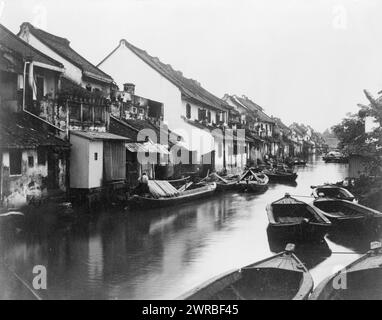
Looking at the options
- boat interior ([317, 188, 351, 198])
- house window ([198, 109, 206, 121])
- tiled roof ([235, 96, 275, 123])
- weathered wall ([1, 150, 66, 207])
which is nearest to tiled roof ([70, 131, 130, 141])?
weathered wall ([1, 150, 66, 207])

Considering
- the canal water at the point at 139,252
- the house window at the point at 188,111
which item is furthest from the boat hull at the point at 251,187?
the canal water at the point at 139,252

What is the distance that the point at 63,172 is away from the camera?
19.8m

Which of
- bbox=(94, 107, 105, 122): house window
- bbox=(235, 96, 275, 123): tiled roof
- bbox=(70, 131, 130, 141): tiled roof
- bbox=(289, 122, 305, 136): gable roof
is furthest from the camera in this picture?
bbox=(289, 122, 305, 136): gable roof

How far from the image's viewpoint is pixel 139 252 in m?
13.1

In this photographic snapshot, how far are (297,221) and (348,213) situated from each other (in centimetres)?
375

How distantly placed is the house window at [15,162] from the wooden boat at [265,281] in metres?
11.9

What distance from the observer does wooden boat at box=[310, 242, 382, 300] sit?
7.85 metres

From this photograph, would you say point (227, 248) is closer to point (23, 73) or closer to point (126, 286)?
point (126, 286)

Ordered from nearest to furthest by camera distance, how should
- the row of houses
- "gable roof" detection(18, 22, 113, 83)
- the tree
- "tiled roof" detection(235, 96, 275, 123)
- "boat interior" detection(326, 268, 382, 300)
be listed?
"boat interior" detection(326, 268, 382, 300), the row of houses, the tree, "gable roof" detection(18, 22, 113, 83), "tiled roof" detection(235, 96, 275, 123)

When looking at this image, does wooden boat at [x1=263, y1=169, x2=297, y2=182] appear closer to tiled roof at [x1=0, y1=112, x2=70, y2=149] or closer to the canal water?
the canal water

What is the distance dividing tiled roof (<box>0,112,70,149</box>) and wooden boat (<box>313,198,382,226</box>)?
11902 mm

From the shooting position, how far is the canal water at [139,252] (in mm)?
9758
